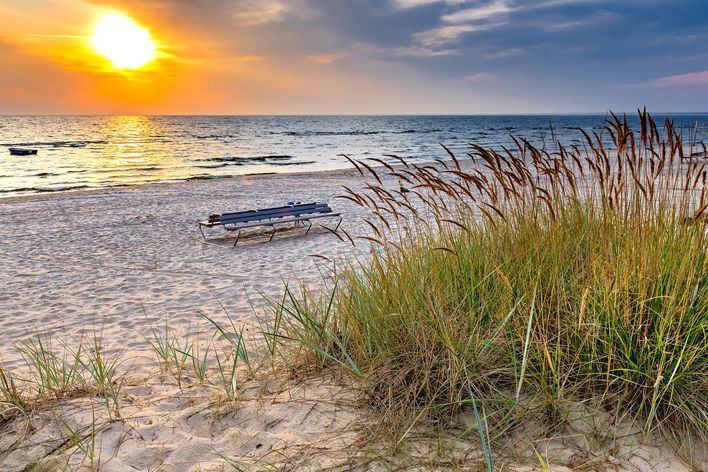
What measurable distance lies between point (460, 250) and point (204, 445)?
2.10 metres

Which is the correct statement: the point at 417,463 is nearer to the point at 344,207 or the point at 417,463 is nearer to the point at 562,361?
the point at 562,361

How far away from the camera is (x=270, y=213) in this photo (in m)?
10.3

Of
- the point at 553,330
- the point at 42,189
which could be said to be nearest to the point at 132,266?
the point at 553,330

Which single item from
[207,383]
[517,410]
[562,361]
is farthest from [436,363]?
[207,383]

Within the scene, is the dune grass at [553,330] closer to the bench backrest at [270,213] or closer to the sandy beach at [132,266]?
the sandy beach at [132,266]

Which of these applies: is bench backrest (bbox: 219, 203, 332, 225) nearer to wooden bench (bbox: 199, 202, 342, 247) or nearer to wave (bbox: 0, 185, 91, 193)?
wooden bench (bbox: 199, 202, 342, 247)

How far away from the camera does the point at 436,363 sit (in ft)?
9.43

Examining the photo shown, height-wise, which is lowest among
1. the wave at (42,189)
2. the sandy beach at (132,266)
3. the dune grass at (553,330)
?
the sandy beach at (132,266)

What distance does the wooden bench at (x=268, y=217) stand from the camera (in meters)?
9.89

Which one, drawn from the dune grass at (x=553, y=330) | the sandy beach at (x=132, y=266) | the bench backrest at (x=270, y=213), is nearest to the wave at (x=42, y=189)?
the sandy beach at (x=132, y=266)

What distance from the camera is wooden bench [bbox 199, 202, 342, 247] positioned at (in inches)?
389

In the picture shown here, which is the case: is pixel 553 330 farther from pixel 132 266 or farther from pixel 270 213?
pixel 270 213

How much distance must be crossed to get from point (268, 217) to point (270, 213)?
0.09 meters

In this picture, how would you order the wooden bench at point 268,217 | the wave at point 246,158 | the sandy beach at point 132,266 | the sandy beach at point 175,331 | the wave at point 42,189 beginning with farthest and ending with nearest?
the wave at point 246,158, the wave at point 42,189, the wooden bench at point 268,217, the sandy beach at point 132,266, the sandy beach at point 175,331
